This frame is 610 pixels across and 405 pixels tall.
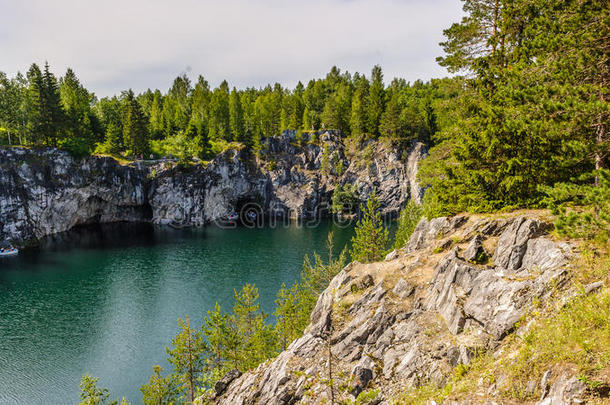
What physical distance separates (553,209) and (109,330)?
44616 mm

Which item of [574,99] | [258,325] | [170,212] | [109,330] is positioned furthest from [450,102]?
[170,212]

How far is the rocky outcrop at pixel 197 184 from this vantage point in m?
71.6

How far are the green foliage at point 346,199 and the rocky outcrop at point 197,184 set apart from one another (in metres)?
1.97

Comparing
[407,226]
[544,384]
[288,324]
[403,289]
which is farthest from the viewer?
[407,226]

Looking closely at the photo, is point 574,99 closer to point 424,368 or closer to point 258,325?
point 424,368

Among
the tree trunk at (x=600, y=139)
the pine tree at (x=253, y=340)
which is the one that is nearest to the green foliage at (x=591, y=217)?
the tree trunk at (x=600, y=139)

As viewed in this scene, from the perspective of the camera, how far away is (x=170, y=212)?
8994 cm

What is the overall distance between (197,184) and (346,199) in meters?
40.1

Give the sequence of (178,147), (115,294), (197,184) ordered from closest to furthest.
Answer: (115,294) < (178,147) < (197,184)

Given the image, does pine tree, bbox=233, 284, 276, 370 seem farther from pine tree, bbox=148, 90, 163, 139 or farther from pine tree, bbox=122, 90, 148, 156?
pine tree, bbox=148, 90, 163, 139

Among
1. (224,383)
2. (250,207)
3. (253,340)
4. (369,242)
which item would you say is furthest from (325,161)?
(224,383)

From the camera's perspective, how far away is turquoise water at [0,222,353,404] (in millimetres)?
33219

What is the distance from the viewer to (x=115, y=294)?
4891 centimetres

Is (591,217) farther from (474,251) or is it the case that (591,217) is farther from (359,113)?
(359,113)
